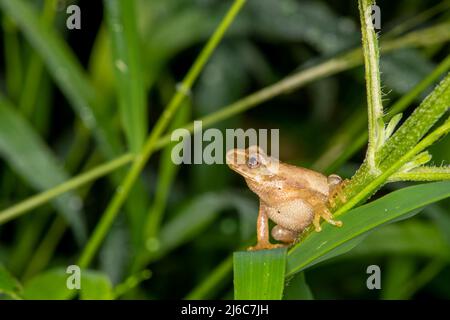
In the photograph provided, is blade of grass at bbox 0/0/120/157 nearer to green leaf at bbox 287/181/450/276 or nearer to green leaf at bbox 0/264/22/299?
green leaf at bbox 0/264/22/299

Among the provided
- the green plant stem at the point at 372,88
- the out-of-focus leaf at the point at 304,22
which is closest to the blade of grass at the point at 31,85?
the out-of-focus leaf at the point at 304,22

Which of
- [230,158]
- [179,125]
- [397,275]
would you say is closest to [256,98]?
[179,125]

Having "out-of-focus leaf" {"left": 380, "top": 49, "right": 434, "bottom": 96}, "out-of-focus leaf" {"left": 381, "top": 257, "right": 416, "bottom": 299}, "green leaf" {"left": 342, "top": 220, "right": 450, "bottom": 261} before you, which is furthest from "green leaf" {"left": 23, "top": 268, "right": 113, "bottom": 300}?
"out-of-focus leaf" {"left": 381, "top": 257, "right": 416, "bottom": 299}

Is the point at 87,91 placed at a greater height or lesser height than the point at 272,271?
greater

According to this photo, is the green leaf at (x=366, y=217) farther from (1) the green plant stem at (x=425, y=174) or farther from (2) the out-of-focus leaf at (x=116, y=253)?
(2) the out-of-focus leaf at (x=116, y=253)
